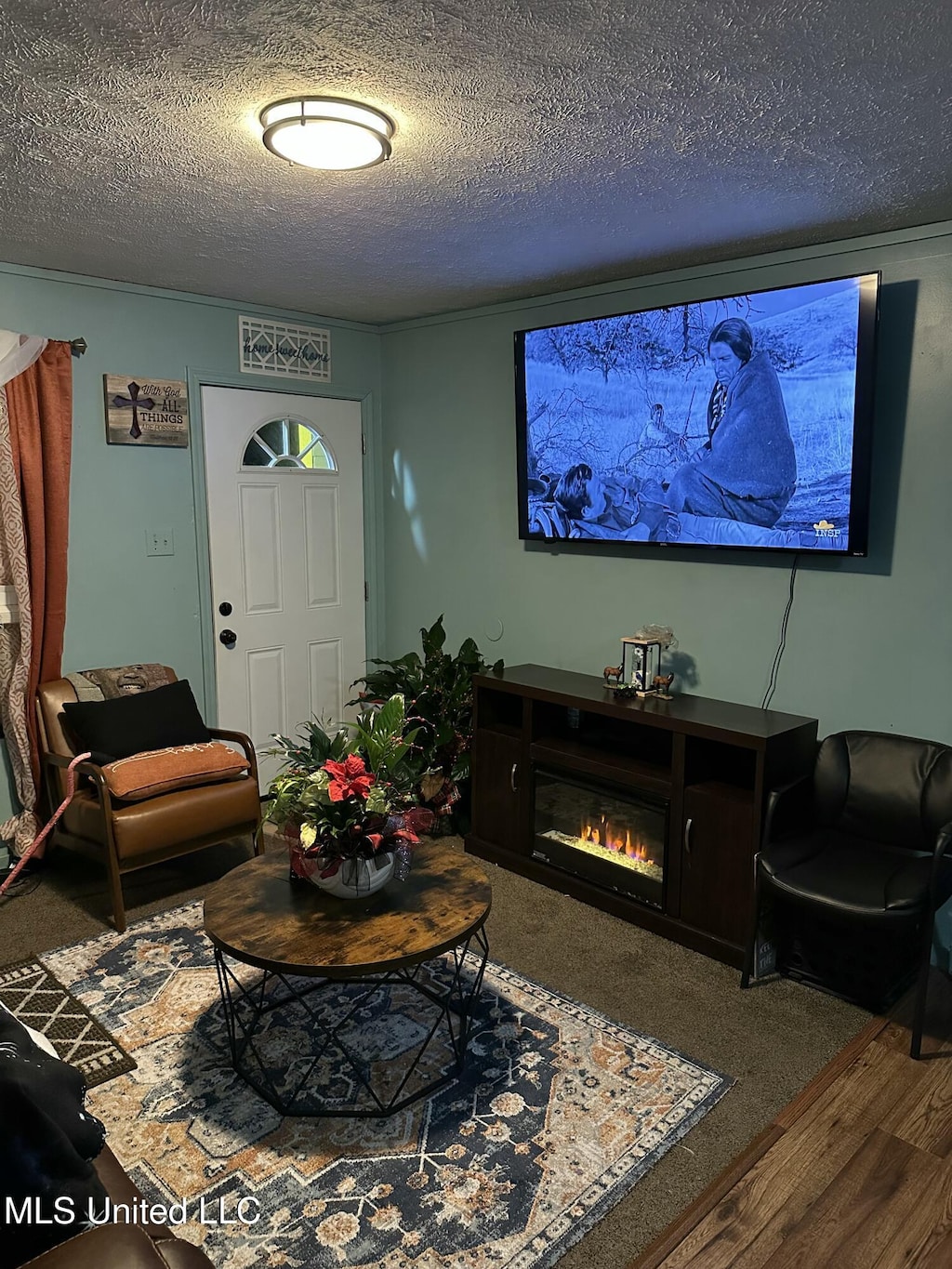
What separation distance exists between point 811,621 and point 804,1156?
1.81 metres

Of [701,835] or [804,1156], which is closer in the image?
[804,1156]

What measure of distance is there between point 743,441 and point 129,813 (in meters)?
2.68

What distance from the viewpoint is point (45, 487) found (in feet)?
12.5

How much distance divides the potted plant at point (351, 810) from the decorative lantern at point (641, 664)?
133cm

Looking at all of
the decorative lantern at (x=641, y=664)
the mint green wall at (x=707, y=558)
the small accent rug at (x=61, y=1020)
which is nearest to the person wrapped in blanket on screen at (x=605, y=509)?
the mint green wall at (x=707, y=558)

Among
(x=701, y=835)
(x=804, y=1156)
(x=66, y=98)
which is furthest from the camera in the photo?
(x=701, y=835)

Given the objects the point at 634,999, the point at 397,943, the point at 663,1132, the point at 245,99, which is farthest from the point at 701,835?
the point at 245,99

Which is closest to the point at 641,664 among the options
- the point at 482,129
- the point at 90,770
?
the point at 482,129

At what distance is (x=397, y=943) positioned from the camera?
226 cm

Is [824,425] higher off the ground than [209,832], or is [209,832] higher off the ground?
[824,425]

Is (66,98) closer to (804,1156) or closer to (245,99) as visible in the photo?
(245,99)

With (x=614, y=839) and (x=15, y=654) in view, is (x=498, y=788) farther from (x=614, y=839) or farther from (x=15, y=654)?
(x=15, y=654)

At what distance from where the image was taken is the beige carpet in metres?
2.15

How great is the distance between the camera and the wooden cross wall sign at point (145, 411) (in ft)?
13.1
